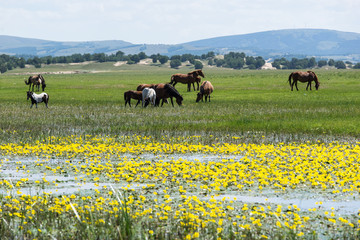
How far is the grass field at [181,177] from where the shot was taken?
25.8 ft

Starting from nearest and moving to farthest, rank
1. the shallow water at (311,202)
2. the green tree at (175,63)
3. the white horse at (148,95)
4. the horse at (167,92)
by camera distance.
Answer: the shallow water at (311,202) < the white horse at (148,95) < the horse at (167,92) < the green tree at (175,63)

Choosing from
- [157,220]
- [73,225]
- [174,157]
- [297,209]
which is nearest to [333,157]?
[174,157]

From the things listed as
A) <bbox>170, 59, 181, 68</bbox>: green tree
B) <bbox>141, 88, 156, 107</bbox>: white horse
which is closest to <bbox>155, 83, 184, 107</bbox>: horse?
<bbox>141, 88, 156, 107</bbox>: white horse

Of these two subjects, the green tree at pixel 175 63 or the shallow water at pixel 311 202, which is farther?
the green tree at pixel 175 63

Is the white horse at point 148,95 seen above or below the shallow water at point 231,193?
above

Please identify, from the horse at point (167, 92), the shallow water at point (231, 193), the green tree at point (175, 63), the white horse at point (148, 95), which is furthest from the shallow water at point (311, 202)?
the green tree at point (175, 63)

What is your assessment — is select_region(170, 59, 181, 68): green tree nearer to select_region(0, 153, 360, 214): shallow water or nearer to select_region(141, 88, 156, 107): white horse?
select_region(141, 88, 156, 107): white horse

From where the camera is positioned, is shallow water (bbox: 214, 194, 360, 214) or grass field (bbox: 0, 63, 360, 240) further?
shallow water (bbox: 214, 194, 360, 214)

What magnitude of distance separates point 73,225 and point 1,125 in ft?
51.5

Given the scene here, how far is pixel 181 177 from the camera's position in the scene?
11750mm

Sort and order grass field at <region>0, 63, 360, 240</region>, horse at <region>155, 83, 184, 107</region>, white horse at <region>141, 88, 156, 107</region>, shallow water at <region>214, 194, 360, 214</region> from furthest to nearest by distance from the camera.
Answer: horse at <region>155, 83, 184, 107</region> < white horse at <region>141, 88, 156, 107</region> < shallow water at <region>214, 194, 360, 214</region> < grass field at <region>0, 63, 360, 240</region>

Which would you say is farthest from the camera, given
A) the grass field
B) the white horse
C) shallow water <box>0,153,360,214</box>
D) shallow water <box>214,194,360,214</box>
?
the white horse

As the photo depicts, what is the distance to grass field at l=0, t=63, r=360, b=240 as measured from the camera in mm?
7855

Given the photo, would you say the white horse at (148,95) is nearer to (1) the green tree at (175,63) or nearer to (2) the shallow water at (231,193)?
(2) the shallow water at (231,193)
